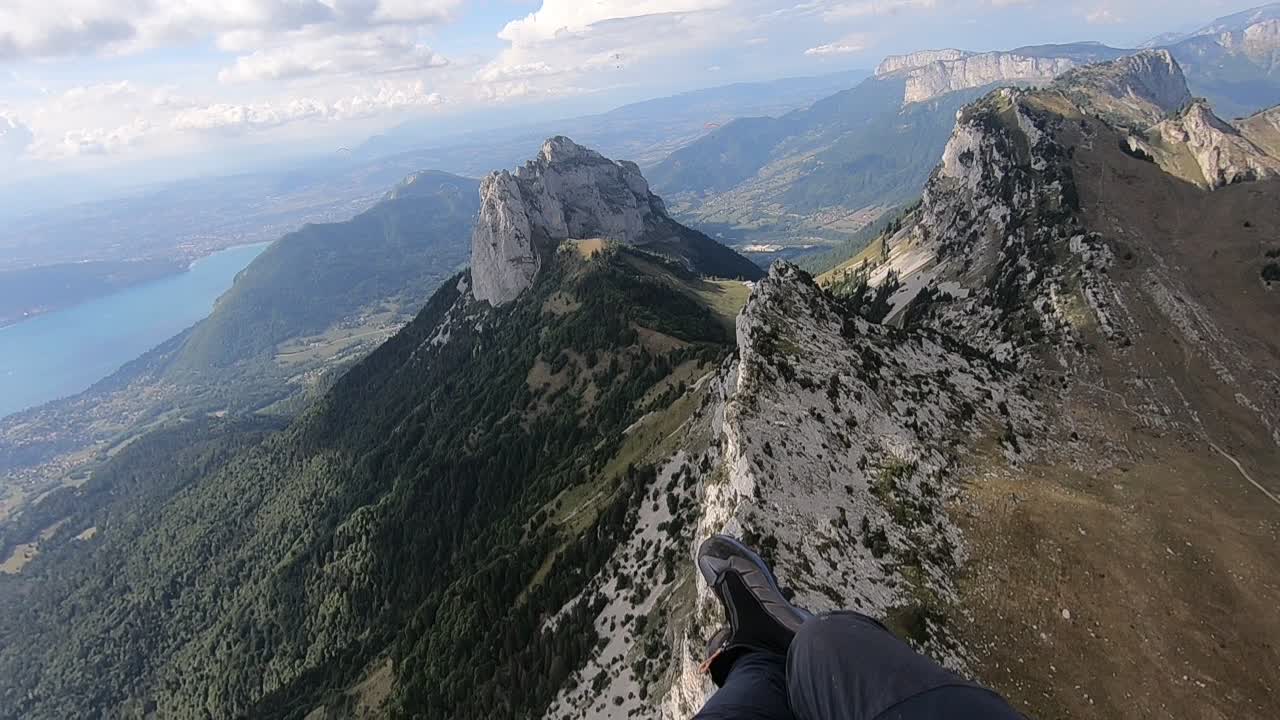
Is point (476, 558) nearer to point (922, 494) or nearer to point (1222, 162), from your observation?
point (922, 494)

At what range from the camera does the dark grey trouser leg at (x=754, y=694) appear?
1031 centimetres

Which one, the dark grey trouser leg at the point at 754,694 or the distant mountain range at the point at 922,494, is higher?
the dark grey trouser leg at the point at 754,694

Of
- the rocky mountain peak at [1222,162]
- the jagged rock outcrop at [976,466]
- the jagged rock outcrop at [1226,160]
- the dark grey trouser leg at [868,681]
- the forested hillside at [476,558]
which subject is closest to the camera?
the dark grey trouser leg at [868,681]

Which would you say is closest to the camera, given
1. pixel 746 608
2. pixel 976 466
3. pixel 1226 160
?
pixel 746 608

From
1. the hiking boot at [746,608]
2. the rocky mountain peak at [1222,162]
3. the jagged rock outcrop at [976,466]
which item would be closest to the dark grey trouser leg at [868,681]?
the hiking boot at [746,608]

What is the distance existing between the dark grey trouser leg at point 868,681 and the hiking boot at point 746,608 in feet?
11.4

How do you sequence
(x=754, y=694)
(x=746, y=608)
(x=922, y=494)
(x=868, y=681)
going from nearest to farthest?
(x=868, y=681)
(x=754, y=694)
(x=746, y=608)
(x=922, y=494)

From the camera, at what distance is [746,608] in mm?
17812

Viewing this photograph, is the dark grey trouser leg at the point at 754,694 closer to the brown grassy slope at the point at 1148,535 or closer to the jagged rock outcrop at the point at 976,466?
the jagged rock outcrop at the point at 976,466

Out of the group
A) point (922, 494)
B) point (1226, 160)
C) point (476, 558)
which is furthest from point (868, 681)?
point (1226, 160)

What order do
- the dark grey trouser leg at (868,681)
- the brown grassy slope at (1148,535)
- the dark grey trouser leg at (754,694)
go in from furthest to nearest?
the brown grassy slope at (1148,535) → the dark grey trouser leg at (754,694) → the dark grey trouser leg at (868,681)

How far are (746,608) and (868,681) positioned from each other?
9.47m

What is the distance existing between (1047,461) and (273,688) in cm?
17169

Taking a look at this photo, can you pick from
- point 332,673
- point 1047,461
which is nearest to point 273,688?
point 332,673
